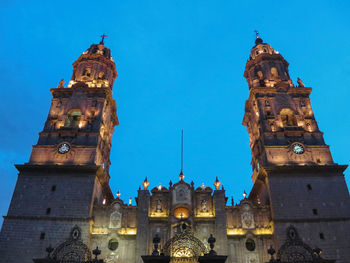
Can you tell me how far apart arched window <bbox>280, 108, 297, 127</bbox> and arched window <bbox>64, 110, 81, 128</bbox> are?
2834 centimetres

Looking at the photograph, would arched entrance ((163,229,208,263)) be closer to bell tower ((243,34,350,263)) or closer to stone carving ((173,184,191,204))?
stone carving ((173,184,191,204))

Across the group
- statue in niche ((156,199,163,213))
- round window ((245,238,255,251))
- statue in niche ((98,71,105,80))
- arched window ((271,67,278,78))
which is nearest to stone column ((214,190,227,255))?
round window ((245,238,255,251))

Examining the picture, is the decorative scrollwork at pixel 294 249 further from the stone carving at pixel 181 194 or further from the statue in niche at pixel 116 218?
the statue in niche at pixel 116 218

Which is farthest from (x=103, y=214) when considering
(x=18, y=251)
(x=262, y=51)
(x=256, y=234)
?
(x=262, y=51)

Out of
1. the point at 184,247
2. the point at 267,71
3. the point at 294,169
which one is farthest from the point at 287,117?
the point at 184,247

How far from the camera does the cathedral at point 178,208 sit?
33281 mm

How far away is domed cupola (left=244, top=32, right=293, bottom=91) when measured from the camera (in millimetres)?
48219

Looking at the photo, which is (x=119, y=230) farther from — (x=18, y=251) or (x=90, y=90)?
(x=90, y=90)

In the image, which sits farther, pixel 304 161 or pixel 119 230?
pixel 304 161

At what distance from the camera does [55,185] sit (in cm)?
3731

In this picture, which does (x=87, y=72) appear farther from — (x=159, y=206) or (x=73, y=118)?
(x=159, y=206)

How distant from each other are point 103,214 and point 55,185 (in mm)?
6592

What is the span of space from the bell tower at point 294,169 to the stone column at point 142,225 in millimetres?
13744

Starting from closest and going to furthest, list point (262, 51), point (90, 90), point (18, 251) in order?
point (18, 251) → point (90, 90) → point (262, 51)
